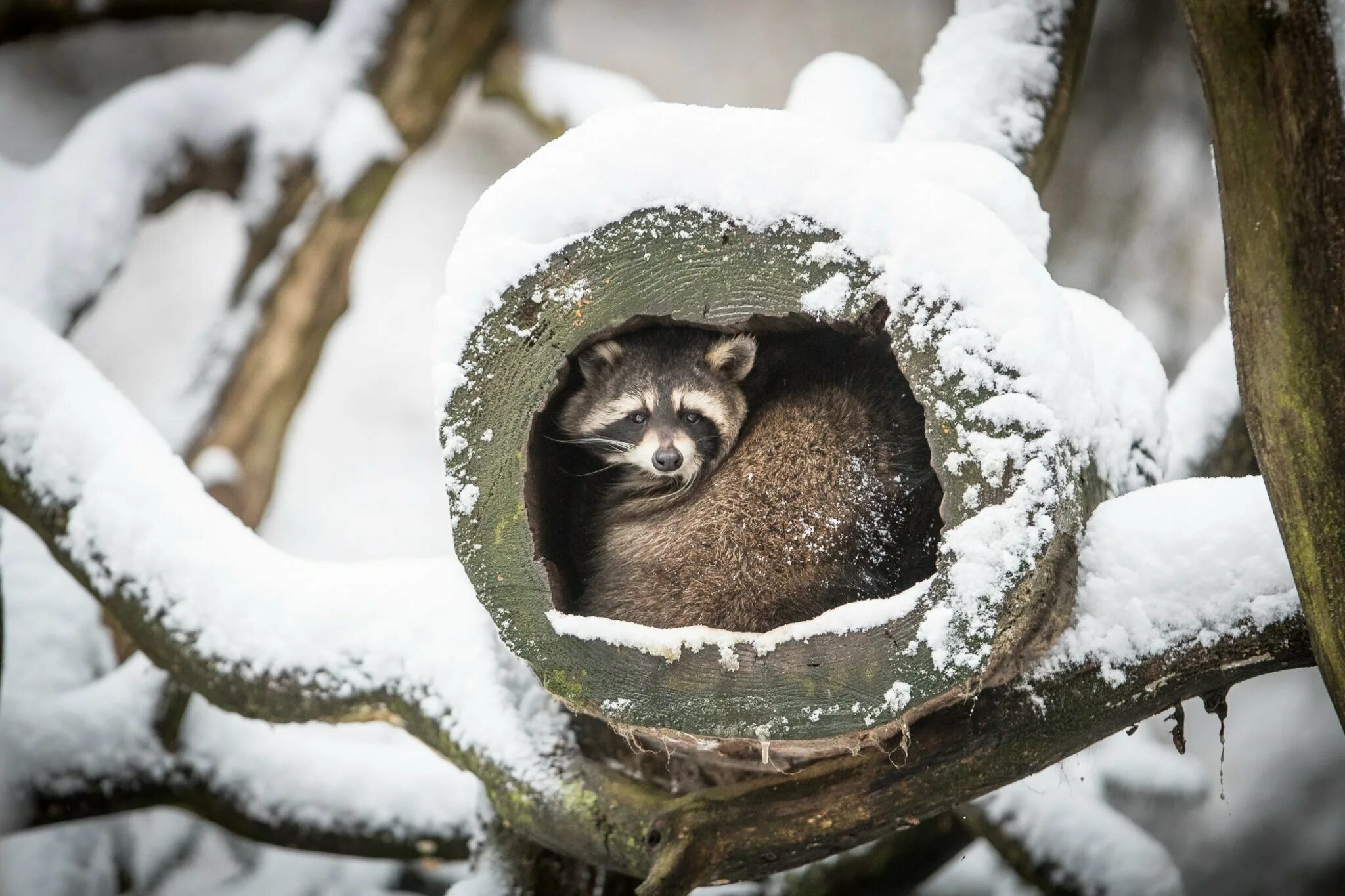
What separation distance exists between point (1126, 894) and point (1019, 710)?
2.19 meters

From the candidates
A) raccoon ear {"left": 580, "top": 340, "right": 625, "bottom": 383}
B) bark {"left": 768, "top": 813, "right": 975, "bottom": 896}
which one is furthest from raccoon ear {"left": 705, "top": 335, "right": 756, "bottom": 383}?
bark {"left": 768, "top": 813, "right": 975, "bottom": 896}

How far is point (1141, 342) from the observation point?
290 cm

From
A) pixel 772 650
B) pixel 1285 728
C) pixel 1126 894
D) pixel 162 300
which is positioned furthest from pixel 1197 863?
pixel 162 300

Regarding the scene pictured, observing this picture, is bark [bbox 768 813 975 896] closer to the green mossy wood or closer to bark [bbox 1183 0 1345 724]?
the green mossy wood

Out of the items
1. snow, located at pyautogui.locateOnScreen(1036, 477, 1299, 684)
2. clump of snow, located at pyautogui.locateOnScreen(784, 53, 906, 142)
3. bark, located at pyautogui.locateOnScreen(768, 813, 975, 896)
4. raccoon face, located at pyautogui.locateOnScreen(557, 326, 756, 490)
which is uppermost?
clump of snow, located at pyautogui.locateOnScreen(784, 53, 906, 142)

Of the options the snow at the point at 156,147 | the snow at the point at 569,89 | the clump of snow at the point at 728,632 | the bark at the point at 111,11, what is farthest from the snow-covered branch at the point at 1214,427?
the bark at the point at 111,11

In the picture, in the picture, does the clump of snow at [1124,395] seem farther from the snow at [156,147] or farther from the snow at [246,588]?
the snow at [156,147]

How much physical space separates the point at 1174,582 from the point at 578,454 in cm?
171

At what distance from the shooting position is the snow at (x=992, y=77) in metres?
3.29

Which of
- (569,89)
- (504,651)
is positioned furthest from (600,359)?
(569,89)

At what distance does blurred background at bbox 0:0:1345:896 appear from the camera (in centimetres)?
498

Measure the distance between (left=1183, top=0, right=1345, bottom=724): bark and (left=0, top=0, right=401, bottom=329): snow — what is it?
4.11 meters

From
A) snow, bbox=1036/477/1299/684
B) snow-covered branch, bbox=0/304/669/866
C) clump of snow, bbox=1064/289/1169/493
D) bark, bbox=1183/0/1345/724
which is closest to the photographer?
bark, bbox=1183/0/1345/724

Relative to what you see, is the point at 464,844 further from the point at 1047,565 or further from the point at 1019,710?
the point at 1047,565
